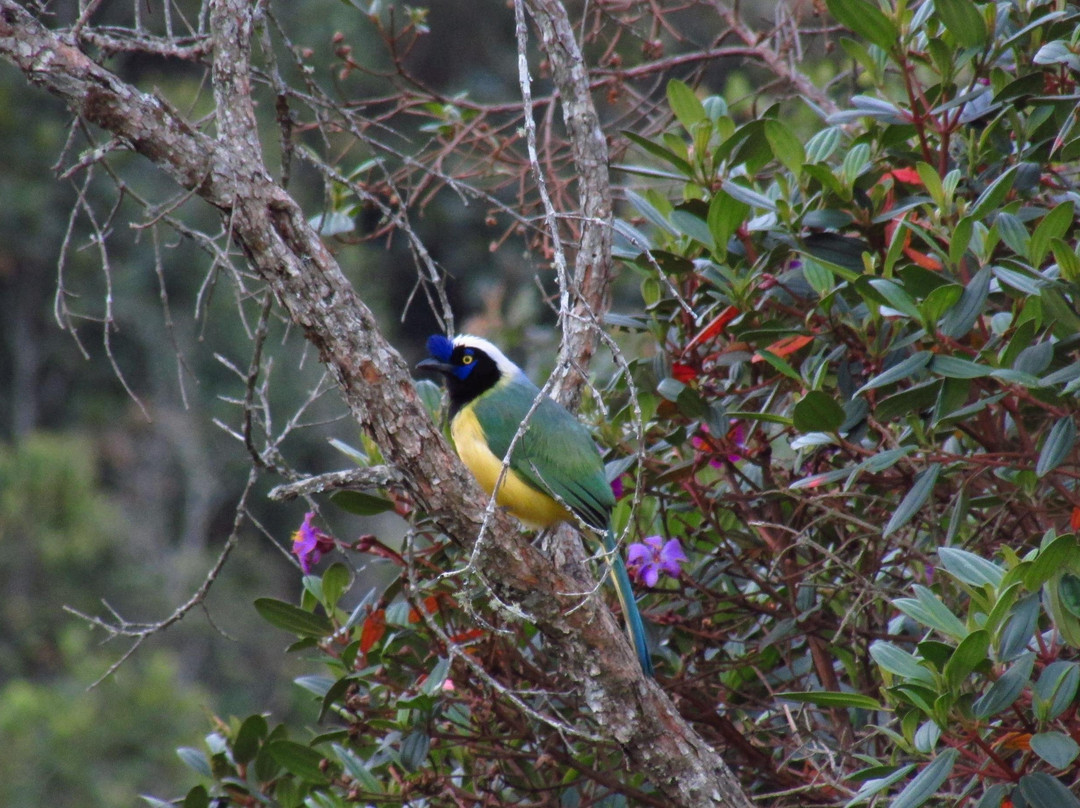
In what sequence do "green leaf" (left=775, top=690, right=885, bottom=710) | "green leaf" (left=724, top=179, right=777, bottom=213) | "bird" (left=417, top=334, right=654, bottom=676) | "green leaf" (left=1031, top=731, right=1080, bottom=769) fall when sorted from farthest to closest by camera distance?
"bird" (left=417, top=334, right=654, bottom=676), "green leaf" (left=724, top=179, right=777, bottom=213), "green leaf" (left=775, top=690, right=885, bottom=710), "green leaf" (left=1031, top=731, right=1080, bottom=769)

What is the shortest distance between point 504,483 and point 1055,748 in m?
1.84

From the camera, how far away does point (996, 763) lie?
2.14 meters

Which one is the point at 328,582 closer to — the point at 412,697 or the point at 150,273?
the point at 412,697

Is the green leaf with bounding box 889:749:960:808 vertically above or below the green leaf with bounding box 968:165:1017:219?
below

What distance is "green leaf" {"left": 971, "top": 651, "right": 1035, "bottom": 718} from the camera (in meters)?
2.08

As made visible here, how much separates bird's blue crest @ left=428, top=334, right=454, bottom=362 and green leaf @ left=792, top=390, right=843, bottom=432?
1547mm

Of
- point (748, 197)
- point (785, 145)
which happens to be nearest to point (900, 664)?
point (748, 197)

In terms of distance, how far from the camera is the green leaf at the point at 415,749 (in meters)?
2.77

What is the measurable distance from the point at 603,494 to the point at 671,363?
19.1 inches

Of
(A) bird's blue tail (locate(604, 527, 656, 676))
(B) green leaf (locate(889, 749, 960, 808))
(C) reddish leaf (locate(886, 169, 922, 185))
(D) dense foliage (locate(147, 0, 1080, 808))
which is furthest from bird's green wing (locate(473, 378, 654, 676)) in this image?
(C) reddish leaf (locate(886, 169, 922, 185))

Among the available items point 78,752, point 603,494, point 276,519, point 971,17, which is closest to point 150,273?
point 276,519

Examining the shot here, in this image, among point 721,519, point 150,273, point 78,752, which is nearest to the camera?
point 721,519

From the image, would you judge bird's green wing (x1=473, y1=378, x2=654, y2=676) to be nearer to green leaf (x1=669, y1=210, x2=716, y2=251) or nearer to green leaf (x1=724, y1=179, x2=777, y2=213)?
green leaf (x1=669, y1=210, x2=716, y2=251)

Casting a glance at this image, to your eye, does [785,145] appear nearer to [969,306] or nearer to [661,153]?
[661,153]
